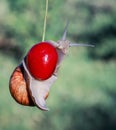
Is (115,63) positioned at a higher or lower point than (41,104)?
lower

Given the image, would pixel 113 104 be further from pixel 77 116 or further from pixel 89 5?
pixel 89 5

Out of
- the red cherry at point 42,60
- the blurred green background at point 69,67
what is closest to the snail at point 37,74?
the red cherry at point 42,60

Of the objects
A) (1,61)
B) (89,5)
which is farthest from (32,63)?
(89,5)

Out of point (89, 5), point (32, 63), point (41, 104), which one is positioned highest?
point (32, 63)

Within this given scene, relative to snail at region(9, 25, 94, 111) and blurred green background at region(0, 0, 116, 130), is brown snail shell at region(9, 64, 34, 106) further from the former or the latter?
blurred green background at region(0, 0, 116, 130)

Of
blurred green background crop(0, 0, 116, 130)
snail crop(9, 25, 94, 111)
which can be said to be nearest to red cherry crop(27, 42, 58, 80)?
snail crop(9, 25, 94, 111)

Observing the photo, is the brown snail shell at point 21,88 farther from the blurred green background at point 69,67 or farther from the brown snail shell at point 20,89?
the blurred green background at point 69,67

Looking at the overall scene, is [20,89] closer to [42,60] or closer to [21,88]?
[21,88]

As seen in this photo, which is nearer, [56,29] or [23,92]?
[23,92]
